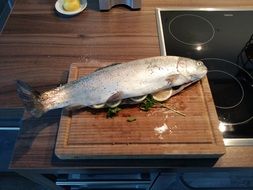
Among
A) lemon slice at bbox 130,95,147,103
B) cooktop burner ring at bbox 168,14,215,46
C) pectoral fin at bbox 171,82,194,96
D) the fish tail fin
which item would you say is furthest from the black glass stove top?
the fish tail fin

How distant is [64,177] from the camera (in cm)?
79

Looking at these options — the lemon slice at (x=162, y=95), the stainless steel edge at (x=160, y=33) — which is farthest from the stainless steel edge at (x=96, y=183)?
the stainless steel edge at (x=160, y=33)

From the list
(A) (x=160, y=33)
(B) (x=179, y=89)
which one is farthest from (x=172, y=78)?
(A) (x=160, y=33)

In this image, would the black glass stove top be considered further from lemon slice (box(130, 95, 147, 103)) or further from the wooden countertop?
lemon slice (box(130, 95, 147, 103))

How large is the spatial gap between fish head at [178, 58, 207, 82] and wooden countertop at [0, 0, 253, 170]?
0.53 feet

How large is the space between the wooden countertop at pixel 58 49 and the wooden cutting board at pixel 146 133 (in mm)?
44

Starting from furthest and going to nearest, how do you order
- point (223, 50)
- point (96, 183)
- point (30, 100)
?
1. point (223, 50)
2. point (96, 183)
3. point (30, 100)

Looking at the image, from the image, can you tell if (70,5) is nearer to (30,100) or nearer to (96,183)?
(30,100)

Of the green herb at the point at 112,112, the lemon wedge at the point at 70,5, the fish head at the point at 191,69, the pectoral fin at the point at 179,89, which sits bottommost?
the green herb at the point at 112,112

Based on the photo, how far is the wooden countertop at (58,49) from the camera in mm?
652

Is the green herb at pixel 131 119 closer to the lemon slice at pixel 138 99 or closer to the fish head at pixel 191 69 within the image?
the lemon slice at pixel 138 99

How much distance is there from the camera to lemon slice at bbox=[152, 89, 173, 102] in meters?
0.70

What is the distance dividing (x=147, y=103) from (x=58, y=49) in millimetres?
392

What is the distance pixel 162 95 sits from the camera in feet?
2.33
